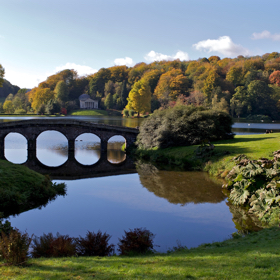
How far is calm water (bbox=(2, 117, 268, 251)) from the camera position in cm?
1357

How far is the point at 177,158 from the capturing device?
95.0 feet

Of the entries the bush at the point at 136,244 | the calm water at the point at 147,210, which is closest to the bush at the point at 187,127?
the calm water at the point at 147,210

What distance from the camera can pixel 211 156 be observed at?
26.7 metres

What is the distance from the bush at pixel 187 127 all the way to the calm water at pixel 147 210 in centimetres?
736

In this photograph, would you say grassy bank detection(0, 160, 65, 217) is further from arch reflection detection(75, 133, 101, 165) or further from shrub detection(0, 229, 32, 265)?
arch reflection detection(75, 133, 101, 165)

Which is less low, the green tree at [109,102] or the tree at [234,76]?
the tree at [234,76]

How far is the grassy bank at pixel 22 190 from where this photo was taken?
52.7 ft

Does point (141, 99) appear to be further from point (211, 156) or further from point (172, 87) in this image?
point (211, 156)

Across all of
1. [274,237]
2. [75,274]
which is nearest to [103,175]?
[274,237]

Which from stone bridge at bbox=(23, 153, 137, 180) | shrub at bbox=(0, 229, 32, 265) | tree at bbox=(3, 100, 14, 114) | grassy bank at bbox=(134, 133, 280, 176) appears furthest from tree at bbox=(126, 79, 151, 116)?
shrub at bbox=(0, 229, 32, 265)

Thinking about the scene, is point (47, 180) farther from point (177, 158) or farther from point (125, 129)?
point (125, 129)

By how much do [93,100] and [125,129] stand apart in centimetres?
10079

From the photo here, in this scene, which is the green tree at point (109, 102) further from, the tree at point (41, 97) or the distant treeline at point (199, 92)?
the tree at point (41, 97)

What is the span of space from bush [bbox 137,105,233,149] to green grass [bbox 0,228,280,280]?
23.3 metres
